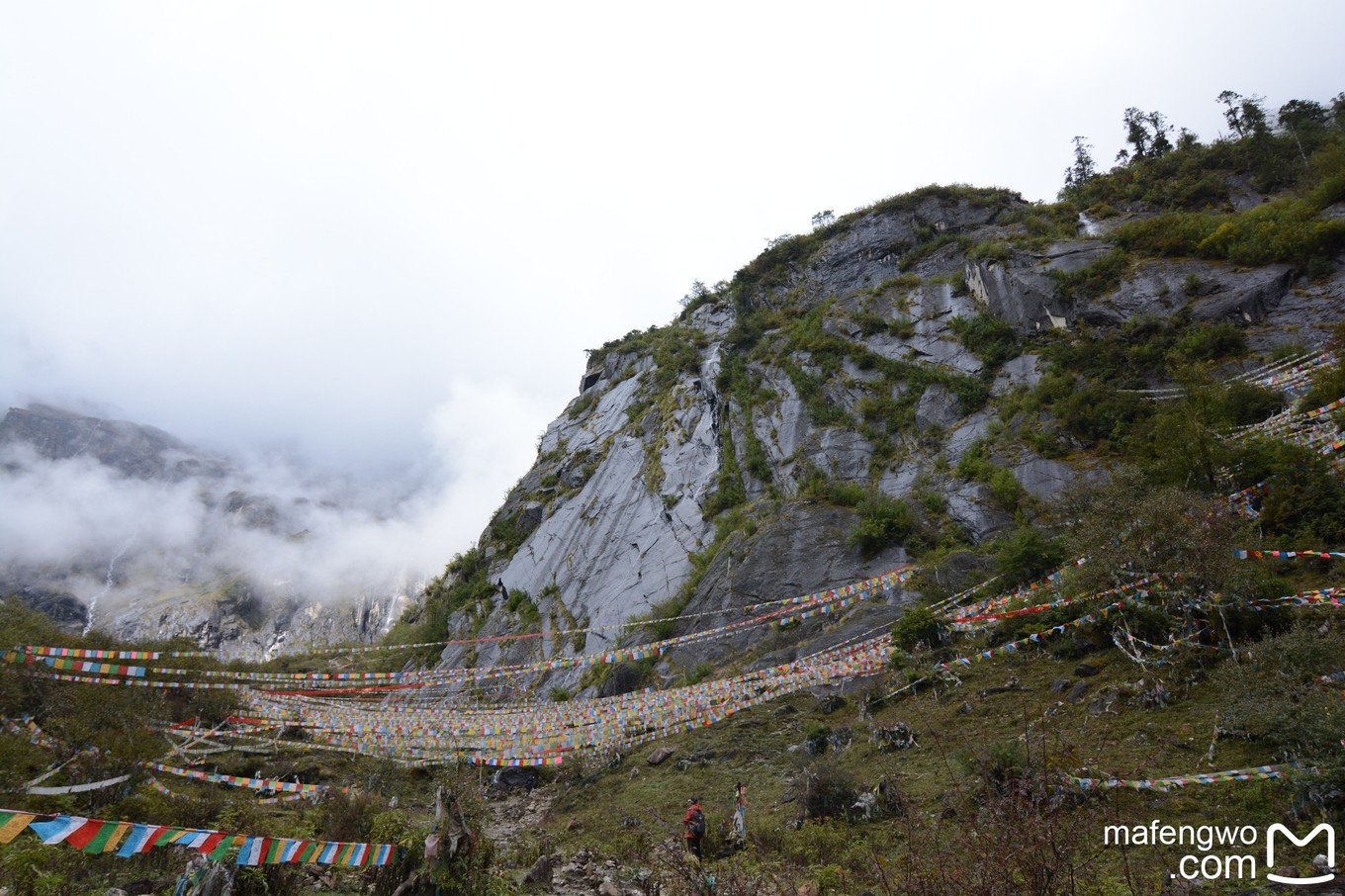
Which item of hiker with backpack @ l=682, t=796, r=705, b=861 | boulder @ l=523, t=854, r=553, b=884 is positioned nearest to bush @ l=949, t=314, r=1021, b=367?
hiker with backpack @ l=682, t=796, r=705, b=861

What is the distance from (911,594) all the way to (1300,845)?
1321cm

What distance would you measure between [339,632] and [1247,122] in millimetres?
89763

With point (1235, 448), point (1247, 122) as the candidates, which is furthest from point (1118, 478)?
point (1247, 122)

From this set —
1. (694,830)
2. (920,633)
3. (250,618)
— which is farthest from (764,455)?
(250,618)

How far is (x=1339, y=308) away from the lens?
2152cm

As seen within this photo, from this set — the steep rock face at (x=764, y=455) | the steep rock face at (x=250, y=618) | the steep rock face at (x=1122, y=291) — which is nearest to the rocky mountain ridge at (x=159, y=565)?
the steep rock face at (x=250, y=618)

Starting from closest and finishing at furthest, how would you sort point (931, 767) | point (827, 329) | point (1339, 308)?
point (931, 767), point (1339, 308), point (827, 329)

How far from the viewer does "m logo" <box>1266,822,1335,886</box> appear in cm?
493

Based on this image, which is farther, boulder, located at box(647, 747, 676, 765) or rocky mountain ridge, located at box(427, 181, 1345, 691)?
rocky mountain ridge, located at box(427, 181, 1345, 691)

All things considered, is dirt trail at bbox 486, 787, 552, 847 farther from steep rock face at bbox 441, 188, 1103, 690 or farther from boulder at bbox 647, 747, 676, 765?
steep rock face at bbox 441, 188, 1103, 690

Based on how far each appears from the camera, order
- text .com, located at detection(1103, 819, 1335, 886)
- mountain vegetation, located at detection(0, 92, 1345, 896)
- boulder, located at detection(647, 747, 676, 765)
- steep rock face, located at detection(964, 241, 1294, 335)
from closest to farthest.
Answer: text .com, located at detection(1103, 819, 1335, 886) < mountain vegetation, located at detection(0, 92, 1345, 896) < boulder, located at detection(647, 747, 676, 765) < steep rock face, located at detection(964, 241, 1294, 335)

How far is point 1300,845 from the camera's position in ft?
18.6

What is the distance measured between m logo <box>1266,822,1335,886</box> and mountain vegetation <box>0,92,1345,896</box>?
43cm

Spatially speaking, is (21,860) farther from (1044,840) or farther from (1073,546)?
(1073,546)
